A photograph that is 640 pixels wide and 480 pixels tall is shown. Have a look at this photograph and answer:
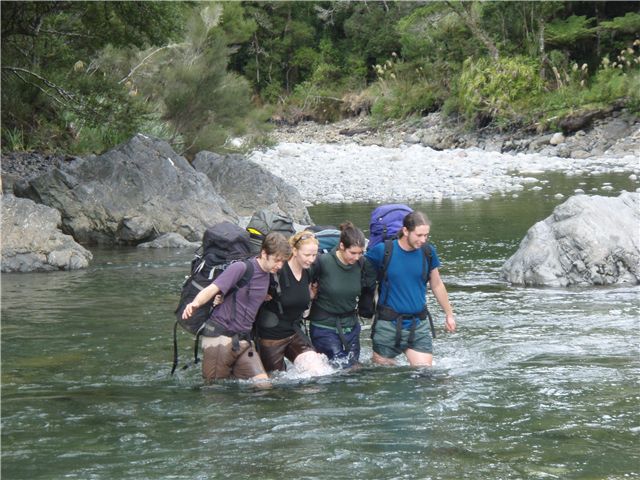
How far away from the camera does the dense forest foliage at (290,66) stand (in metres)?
19.4

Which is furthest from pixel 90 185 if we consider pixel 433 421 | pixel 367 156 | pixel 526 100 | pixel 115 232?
pixel 526 100

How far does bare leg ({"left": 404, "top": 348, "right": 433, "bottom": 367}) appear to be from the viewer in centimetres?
837

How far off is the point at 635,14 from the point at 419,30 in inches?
432

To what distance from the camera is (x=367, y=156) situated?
1389 inches

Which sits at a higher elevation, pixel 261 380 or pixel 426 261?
pixel 426 261

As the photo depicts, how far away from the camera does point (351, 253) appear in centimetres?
768

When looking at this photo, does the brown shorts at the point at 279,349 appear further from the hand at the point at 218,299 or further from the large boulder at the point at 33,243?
the large boulder at the point at 33,243

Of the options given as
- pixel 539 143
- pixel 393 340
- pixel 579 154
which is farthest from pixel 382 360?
pixel 539 143

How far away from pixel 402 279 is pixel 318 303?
70cm

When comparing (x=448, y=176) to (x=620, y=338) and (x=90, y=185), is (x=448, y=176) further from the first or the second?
(x=620, y=338)

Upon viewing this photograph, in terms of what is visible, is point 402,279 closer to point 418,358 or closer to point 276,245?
point 418,358

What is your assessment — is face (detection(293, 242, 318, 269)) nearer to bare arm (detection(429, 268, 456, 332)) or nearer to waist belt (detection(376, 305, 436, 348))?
waist belt (detection(376, 305, 436, 348))

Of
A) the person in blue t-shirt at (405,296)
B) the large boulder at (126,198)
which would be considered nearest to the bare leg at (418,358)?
the person in blue t-shirt at (405,296)

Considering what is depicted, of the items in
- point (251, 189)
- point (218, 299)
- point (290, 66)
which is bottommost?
point (218, 299)
